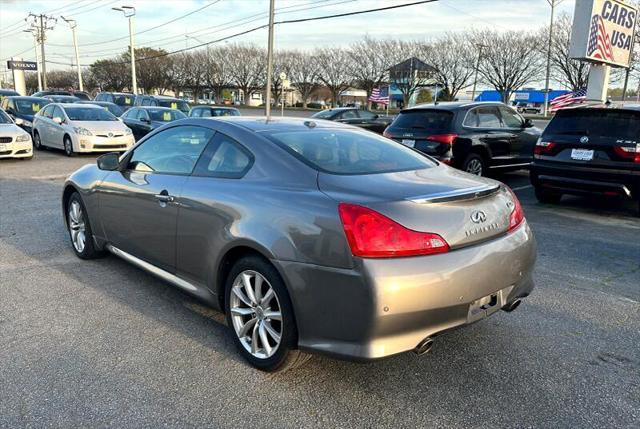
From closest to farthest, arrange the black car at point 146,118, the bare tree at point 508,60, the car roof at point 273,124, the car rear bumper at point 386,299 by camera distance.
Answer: the car rear bumper at point 386,299
the car roof at point 273,124
the black car at point 146,118
the bare tree at point 508,60

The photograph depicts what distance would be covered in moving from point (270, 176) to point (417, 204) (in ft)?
3.00

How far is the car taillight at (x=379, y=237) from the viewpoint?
8.32 ft

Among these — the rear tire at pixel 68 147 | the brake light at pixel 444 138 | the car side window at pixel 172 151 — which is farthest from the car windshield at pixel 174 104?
the car side window at pixel 172 151

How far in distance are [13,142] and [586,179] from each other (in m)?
12.4

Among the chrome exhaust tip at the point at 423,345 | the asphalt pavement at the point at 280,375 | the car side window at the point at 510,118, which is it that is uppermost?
the car side window at the point at 510,118

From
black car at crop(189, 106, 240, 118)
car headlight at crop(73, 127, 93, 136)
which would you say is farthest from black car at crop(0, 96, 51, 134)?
black car at crop(189, 106, 240, 118)

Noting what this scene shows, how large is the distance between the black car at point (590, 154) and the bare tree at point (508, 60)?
4581 centimetres

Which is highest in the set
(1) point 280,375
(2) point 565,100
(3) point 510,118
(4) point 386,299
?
(2) point 565,100

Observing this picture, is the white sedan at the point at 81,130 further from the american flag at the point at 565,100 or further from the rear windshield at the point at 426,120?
the american flag at the point at 565,100

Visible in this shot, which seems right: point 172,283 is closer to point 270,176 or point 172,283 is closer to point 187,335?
point 187,335

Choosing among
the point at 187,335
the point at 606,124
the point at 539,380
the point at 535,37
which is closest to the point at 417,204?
the point at 539,380

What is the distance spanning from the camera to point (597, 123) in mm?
7309

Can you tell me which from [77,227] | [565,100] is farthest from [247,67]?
[77,227]

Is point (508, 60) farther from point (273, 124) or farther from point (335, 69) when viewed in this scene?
point (273, 124)
